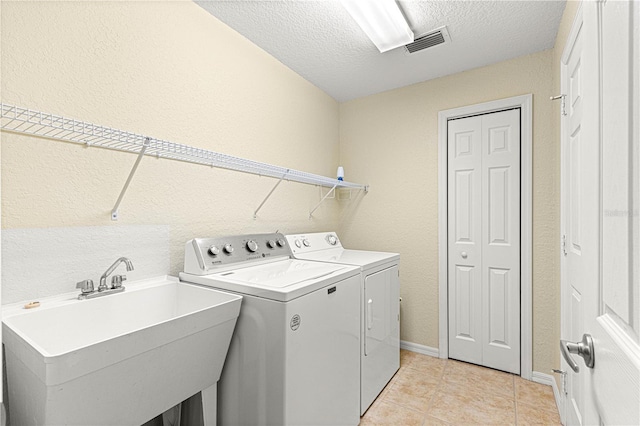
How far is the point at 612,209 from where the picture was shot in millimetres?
538

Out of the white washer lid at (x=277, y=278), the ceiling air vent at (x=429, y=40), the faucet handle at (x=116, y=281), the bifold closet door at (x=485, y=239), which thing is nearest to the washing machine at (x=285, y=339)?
the white washer lid at (x=277, y=278)

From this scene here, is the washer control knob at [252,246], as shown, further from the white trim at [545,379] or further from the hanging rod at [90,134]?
the white trim at [545,379]

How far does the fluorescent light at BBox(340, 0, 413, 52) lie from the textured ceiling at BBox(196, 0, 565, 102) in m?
0.09

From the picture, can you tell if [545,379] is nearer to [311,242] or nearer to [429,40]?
[311,242]

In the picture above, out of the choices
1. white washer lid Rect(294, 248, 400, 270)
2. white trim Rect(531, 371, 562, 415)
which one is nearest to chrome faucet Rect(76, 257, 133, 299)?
white washer lid Rect(294, 248, 400, 270)

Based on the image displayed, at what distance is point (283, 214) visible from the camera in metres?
2.47

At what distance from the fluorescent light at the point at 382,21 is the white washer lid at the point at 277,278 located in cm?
147

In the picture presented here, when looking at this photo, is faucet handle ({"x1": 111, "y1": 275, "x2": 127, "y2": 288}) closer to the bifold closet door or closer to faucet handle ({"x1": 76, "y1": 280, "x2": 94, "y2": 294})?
faucet handle ({"x1": 76, "y1": 280, "x2": 94, "y2": 294})

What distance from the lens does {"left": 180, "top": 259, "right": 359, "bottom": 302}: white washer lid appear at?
1.34 meters

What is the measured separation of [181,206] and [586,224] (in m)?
1.75

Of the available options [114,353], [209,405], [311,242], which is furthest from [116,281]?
[311,242]

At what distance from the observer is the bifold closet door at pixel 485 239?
2.40m

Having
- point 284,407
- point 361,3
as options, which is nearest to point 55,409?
point 284,407

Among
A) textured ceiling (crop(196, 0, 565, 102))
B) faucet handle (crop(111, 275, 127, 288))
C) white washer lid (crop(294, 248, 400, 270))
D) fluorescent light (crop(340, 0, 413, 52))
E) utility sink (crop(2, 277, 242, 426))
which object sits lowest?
utility sink (crop(2, 277, 242, 426))
